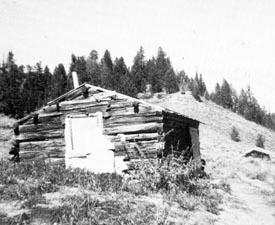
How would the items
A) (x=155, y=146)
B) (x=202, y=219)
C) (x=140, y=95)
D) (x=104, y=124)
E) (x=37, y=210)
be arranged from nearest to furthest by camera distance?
(x=37, y=210) < (x=202, y=219) < (x=155, y=146) < (x=104, y=124) < (x=140, y=95)

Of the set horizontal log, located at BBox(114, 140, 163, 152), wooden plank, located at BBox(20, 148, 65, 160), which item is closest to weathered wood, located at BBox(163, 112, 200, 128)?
horizontal log, located at BBox(114, 140, 163, 152)

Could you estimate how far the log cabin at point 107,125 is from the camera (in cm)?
1352

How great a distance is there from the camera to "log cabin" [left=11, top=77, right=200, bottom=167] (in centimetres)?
1352

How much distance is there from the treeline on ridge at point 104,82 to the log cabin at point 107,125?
49.8 metres

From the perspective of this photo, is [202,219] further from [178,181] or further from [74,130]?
[74,130]

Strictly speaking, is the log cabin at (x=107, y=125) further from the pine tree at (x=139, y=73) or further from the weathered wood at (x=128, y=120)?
the pine tree at (x=139, y=73)

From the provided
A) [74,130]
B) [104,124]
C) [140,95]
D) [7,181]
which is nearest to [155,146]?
[104,124]

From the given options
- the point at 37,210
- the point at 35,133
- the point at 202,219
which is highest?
the point at 35,133

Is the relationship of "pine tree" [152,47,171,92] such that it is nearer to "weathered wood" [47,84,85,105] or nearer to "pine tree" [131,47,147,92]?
"pine tree" [131,47,147,92]

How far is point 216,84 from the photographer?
13012 cm

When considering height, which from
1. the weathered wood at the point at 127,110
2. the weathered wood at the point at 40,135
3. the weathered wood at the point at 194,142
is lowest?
the weathered wood at the point at 194,142

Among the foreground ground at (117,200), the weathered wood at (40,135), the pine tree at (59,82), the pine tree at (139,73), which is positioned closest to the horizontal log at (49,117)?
the weathered wood at (40,135)

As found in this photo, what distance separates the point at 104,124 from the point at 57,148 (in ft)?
7.73

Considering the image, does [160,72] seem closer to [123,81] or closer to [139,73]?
[139,73]
